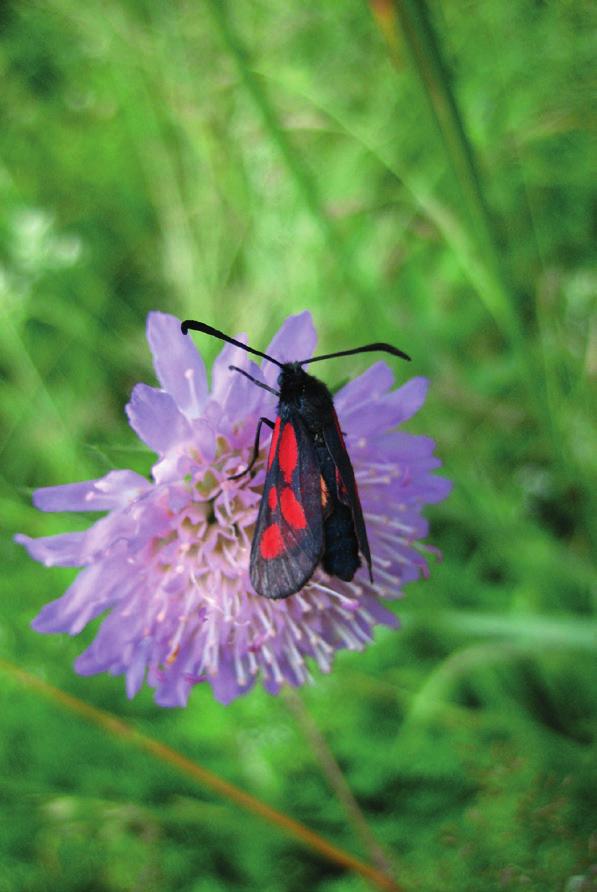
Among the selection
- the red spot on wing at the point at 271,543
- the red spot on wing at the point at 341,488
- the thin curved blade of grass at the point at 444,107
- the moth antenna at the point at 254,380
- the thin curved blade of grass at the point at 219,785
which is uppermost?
the thin curved blade of grass at the point at 444,107

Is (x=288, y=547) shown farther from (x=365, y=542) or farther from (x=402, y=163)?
(x=402, y=163)

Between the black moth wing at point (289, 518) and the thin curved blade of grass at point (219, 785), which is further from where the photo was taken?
the thin curved blade of grass at point (219, 785)

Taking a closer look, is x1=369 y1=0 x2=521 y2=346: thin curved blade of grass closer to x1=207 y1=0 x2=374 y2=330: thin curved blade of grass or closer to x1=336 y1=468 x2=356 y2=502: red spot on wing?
x1=207 y1=0 x2=374 y2=330: thin curved blade of grass

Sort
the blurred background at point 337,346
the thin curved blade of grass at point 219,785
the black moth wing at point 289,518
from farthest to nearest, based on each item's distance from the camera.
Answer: the blurred background at point 337,346 < the thin curved blade of grass at point 219,785 < the black moth wing at point 289,518

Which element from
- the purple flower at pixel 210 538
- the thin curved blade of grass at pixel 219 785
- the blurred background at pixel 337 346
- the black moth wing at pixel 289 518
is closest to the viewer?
the black moth wing at pixel 289 518

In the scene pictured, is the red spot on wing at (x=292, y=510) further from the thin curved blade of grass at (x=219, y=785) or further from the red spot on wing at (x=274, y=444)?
the thin curved blade of grass at (x=219, y=785)

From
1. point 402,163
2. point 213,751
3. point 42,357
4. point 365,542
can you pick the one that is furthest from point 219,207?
point 365,542

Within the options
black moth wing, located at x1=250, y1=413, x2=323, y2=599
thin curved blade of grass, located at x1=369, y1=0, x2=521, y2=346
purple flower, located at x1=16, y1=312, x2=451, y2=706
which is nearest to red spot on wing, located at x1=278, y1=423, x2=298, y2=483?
black moth wing, located at x1=250, y1=413, x2=323, y2=599

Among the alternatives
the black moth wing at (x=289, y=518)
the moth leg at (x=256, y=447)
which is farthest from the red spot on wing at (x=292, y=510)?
the moth leg at (x=256, y=447)

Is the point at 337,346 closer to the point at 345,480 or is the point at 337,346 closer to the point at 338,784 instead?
the point at 338,784
